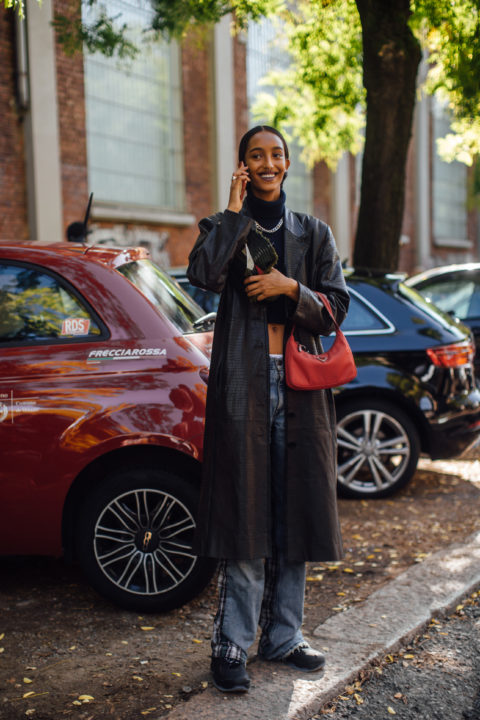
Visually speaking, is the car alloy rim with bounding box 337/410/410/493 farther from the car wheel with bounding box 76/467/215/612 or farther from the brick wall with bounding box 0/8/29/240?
the brick wall with bounding box 0/8/29/240

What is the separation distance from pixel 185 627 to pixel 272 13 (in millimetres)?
7144

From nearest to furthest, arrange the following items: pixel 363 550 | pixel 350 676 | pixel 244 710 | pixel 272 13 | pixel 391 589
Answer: pixel 244 710
pixel 350 676
pixel 391 589
pixel 363 550
pixel 272 13

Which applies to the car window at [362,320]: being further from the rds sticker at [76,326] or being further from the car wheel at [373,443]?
the rds sticker at [76,326]

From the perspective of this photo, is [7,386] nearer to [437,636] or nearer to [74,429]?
[74,429]

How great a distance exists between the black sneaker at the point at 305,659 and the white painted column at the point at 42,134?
9251mm

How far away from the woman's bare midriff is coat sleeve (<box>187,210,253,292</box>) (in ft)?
0.88

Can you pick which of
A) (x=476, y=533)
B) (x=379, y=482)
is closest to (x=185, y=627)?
(x=476, y=533)

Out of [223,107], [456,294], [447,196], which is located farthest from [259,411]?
[447,196]

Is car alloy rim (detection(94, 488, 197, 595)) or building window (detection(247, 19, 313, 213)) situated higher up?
building window (detection(247, 19, 313, 213))

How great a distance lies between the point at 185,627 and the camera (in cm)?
402

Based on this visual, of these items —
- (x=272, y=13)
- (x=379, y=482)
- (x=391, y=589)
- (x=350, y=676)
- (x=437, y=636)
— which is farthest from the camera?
(x=272, y=13)

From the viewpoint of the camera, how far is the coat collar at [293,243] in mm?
3268

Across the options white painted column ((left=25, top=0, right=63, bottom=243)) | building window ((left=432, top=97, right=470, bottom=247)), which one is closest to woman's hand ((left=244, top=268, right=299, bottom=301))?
white painted column ((left=25, top=0, right=63, bottom=243))

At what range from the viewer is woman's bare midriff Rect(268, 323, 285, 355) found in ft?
10.7
